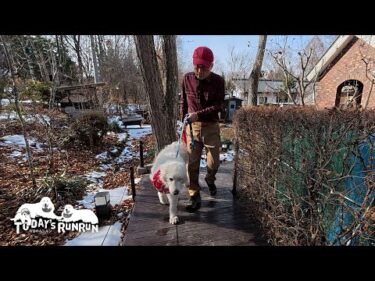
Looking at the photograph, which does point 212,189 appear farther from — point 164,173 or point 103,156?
point 103,156

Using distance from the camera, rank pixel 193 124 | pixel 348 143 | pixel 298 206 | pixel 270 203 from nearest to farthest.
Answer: pixel 348 143 < pixel 298 206 < pixel 270 203 < pixel 193 124

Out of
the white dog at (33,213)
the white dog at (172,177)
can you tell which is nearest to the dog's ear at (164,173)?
the white dog at (172,177)

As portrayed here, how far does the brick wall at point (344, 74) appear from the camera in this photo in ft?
27.6

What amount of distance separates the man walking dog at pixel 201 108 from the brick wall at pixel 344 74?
774 cm

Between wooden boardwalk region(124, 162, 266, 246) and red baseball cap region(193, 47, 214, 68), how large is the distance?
6.43 feet

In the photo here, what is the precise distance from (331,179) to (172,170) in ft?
5.17

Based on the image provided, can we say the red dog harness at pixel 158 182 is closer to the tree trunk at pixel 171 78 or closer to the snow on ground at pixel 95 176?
the tree trunk at pixel 171 78

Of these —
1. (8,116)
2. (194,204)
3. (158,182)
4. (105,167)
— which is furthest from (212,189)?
(8,116)

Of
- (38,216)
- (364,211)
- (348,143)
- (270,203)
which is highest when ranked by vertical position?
(348,143)

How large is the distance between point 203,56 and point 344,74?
9758 millimetres

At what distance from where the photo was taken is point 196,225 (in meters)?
2.74

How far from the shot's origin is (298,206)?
7.14 feet
